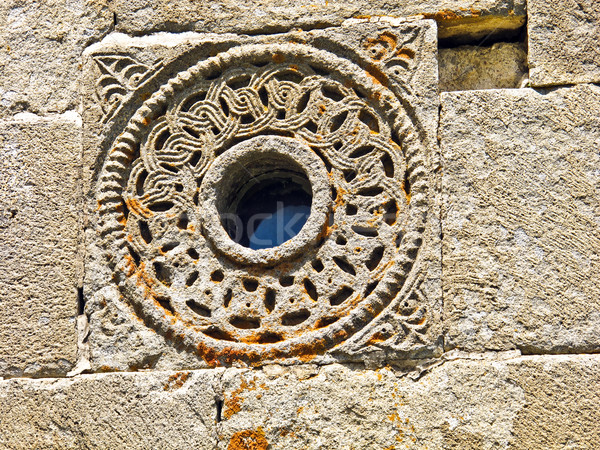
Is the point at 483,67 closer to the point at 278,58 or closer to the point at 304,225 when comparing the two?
the point at 278,58

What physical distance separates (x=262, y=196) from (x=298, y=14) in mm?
863

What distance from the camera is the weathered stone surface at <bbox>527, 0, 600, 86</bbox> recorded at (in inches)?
154

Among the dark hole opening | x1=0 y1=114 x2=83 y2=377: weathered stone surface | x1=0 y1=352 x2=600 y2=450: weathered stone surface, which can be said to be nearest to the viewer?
x1=0 y1=352 x2=600 y2=450: weathered stone surface

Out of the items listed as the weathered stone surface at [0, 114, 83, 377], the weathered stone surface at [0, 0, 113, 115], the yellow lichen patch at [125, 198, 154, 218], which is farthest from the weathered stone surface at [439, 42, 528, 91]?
the weathered stone surface at [0, 114, 83, 377]

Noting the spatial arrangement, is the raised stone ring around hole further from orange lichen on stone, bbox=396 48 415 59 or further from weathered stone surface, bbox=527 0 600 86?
weathered stone surface, bbox=527 0 600 86

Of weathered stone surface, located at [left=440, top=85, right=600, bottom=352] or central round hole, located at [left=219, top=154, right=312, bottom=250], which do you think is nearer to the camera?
weathered stone surface, located at [left=440, top=85, right=600, bottom=352]

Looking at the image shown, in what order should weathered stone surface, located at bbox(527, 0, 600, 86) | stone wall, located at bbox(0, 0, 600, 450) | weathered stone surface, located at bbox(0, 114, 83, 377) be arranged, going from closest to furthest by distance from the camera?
stone wall, located at bbox(0, 0, 600, 450) → weathered stone surface, located at bbox(0, 114, 83, 377) → weathered stone surface, located at bbox(527, 0, 600, 86)

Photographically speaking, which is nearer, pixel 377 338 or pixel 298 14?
pixel 377 338

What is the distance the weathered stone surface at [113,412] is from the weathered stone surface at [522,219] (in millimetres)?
1063

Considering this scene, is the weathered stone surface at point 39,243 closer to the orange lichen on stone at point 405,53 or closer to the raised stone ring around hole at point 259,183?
the raised stone ring around hole at point 259,183

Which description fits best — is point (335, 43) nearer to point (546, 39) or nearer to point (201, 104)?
point (201, 104)

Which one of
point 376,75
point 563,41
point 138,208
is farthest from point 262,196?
point 563,41

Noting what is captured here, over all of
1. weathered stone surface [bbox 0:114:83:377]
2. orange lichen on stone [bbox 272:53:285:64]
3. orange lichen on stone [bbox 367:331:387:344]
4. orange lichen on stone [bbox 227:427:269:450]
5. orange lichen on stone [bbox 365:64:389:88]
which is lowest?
orange lichen on stone [bbox 227:427:269:450]

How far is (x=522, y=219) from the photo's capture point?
12.1 feet
